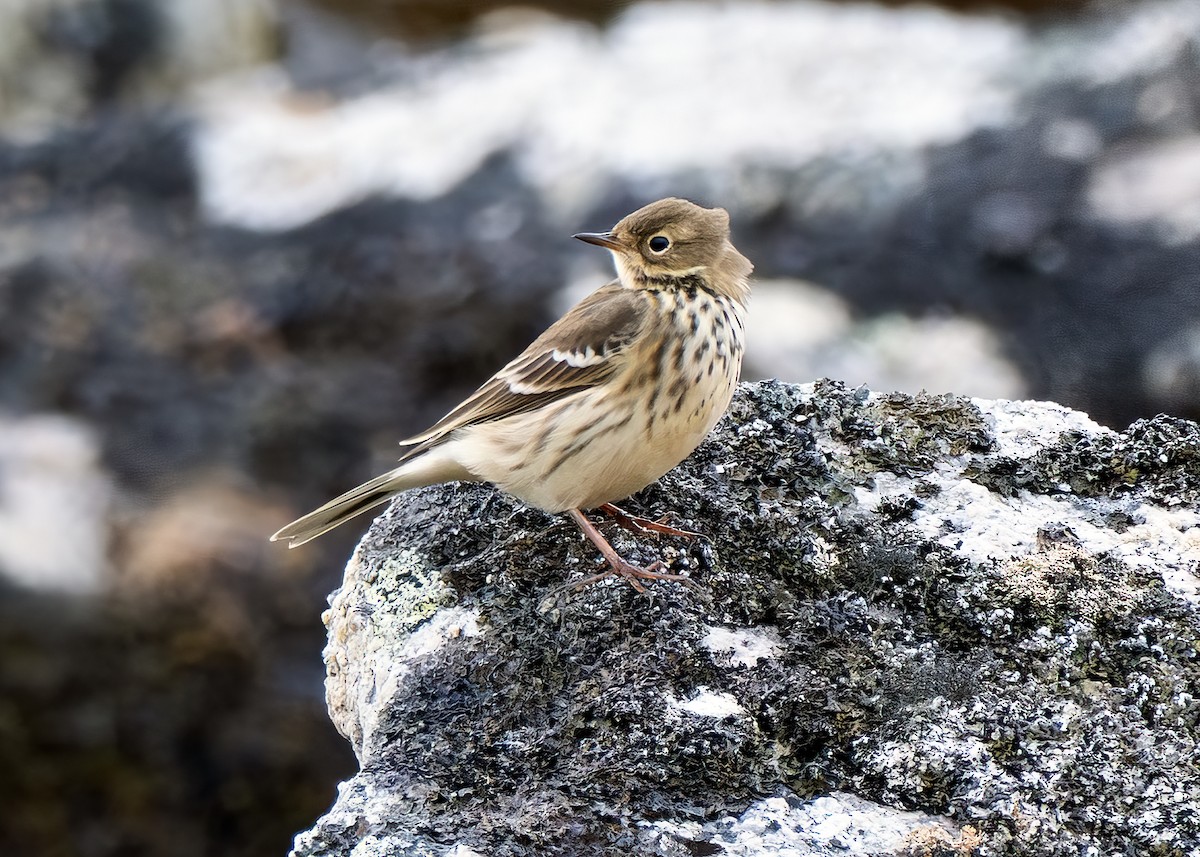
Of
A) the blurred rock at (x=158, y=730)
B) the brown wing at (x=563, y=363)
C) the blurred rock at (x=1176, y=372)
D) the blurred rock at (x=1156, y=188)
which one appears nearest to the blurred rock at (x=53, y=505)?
the blurred rock at (x=158, y=730)

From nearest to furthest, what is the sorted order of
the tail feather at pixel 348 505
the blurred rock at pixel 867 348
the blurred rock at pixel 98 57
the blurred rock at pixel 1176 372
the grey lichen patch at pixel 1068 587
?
the grey lichen patch at pixel 1068 587 → the tail feather at pixel 348 505 → the blurred rock at pixel 1176 372 → the blurred rock at pixel 867 348 → the blurred rock at pixel 98 57

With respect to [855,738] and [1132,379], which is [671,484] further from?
[1132,379]

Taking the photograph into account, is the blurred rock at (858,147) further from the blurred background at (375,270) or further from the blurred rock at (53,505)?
the blurred rock at (53,505)

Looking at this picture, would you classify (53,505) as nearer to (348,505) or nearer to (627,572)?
(348,505)

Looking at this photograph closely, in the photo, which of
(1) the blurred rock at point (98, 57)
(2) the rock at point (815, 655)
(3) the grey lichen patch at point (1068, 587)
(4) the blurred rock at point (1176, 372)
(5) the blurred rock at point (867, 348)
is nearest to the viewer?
(2) the rock at point (815, 655)

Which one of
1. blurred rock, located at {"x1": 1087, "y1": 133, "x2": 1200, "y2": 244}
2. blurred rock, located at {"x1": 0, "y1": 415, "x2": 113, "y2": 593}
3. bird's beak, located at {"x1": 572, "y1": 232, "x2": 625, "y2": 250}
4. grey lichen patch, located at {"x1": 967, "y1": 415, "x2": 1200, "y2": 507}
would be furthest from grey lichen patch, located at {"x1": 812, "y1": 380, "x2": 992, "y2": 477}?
blurred rock, located at {"x1": 0, "y1": 415, "x2": 113, "y2": 593}

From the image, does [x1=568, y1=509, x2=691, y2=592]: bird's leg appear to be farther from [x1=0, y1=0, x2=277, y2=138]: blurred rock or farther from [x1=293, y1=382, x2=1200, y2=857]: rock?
[x1=0, y1=0, x2=277, y2=138]: blurred rock

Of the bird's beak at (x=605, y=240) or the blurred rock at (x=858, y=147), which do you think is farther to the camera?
the blurred rock at (x=858, y=147)
